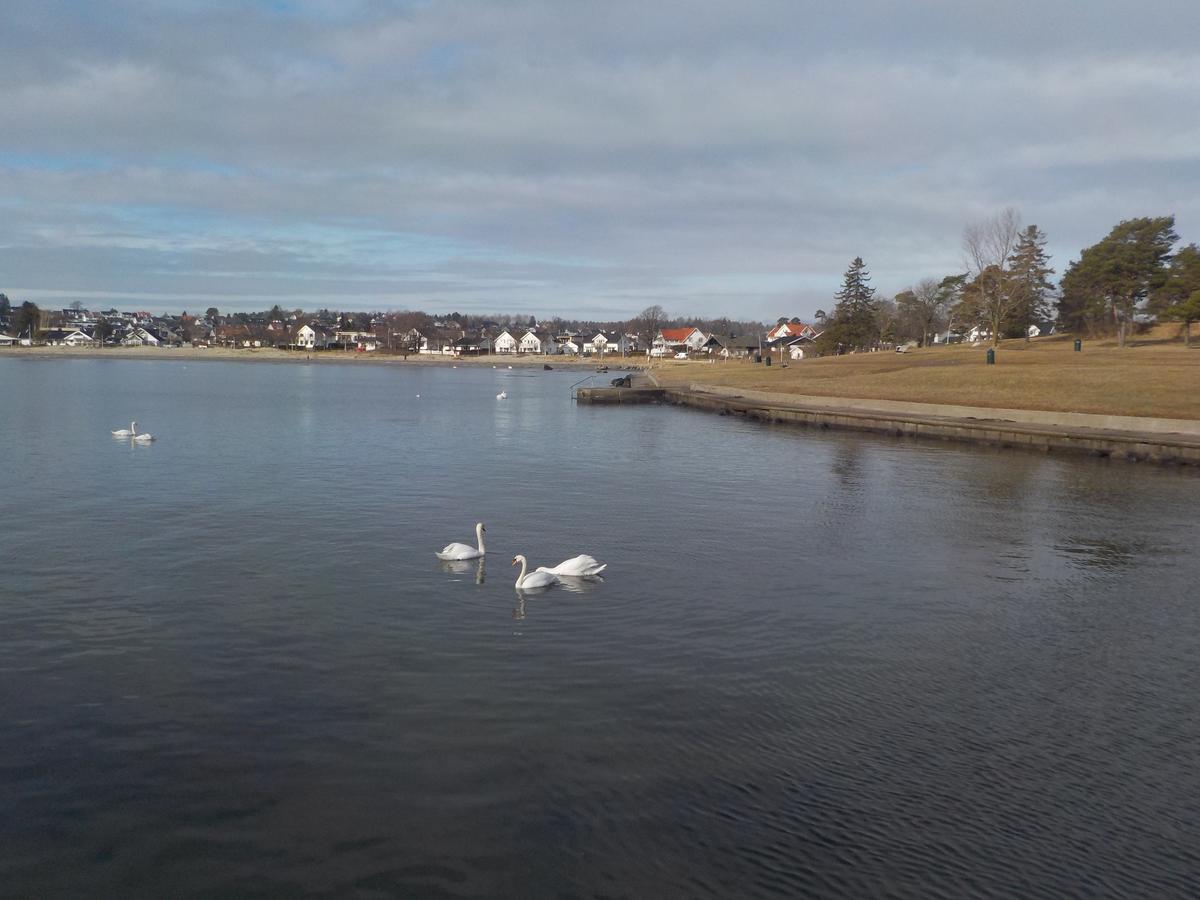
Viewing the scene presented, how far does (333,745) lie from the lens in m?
10.1

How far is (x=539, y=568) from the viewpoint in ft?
55.2

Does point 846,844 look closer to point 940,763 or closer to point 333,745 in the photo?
point 940,763

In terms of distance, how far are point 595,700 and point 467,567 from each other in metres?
6.80

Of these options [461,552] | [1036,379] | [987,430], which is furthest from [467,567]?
[1036,379]

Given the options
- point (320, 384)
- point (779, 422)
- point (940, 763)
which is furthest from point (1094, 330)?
point (940, 763)

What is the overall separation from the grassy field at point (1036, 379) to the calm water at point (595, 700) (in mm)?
23029

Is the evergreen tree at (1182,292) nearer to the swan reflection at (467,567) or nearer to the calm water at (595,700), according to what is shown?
the calm water at (595,700)

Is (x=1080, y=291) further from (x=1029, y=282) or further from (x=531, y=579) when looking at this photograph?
(x=531, y=579)

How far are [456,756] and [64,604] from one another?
893 centimetres

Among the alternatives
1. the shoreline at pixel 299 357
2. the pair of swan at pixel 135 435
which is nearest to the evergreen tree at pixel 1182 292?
the pair of swan at pixel 135 435

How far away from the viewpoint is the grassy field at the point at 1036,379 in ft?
150

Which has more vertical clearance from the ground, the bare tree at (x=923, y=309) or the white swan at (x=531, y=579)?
the bare tree at (x=923, y=309)

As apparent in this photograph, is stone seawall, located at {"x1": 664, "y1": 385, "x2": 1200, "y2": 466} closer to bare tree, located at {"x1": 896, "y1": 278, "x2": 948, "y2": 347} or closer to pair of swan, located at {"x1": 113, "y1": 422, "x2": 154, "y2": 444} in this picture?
pair of swan, located at {"x1": 113, "y1": 422, "x2": 154, "y2": 444}

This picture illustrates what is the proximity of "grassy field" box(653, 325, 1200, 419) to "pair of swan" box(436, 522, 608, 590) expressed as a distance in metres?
35.8
